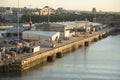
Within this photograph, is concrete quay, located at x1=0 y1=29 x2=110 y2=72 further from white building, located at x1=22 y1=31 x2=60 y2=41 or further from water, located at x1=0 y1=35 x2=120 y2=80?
white building, located at x1=22 y1=31 x2=60 y2=41

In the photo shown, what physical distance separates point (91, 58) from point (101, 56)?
19.2 inches

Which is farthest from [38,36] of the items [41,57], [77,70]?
[77,70]

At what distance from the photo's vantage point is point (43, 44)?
466 inches

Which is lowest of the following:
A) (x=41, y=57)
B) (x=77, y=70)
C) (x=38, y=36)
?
(x=77, y=70)

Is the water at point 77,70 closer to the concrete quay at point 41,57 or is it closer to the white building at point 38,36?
the concrete quay at point 41,57

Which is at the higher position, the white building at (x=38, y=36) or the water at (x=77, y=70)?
the white building at (x=38, y=36)

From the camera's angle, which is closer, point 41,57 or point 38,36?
point 41,57

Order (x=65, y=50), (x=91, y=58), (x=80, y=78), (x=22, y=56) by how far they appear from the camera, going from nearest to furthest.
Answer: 1. (x=80, y=78)
2. (x=22, y=56)
3. (x=91, y=58)
4. (x=65, y=50)

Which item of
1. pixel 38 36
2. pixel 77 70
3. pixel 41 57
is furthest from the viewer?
pixel 38 36

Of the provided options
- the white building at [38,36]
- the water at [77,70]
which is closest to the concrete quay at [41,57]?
the water at [77,70]

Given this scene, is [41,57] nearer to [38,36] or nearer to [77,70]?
[77,70]

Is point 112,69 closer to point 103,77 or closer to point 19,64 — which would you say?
point 103,77

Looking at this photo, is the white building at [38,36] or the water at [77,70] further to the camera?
the white building at [38,36]

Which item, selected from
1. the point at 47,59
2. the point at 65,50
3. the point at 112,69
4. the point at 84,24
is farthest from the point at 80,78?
the point at 84,24
